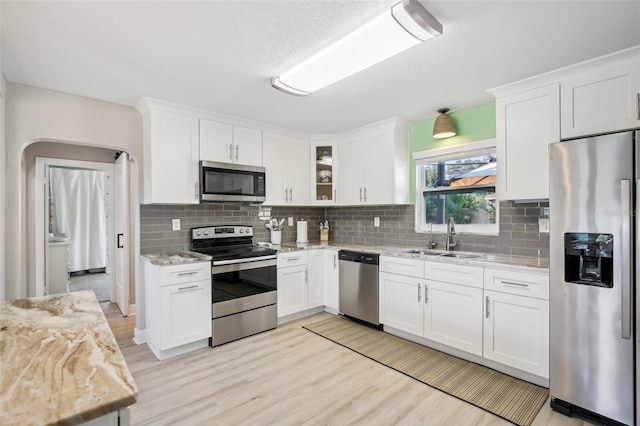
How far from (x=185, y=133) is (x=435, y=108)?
258 centimetres

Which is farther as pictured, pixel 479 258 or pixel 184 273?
pixel 184 273

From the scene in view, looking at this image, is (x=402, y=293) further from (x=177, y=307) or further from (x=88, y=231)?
(x=88, y=231)

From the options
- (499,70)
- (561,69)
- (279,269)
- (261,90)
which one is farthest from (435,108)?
(279,269)

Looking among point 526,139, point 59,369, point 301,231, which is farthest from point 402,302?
point 59,369

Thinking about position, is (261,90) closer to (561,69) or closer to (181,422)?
(561,69)

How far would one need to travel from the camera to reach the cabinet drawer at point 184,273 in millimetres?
2812

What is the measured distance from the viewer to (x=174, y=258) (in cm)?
300

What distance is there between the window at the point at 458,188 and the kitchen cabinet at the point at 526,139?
0.45 meters

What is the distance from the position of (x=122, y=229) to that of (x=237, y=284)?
2.02m

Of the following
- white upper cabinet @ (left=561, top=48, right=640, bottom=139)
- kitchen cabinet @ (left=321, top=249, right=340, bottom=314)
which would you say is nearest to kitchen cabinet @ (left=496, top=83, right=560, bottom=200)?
white upper cabinet @ (left=561, top=48, right=640, bottom=139)

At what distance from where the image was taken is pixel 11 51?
6.86 ft

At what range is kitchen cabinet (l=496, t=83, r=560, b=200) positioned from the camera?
96.2 inches

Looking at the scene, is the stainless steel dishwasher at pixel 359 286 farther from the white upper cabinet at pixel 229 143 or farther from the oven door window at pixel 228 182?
the white upper cabinet at pixel 229 143

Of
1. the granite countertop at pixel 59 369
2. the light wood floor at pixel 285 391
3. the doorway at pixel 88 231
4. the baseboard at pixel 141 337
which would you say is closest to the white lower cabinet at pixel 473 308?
the light wood floor at pixel 285 391
